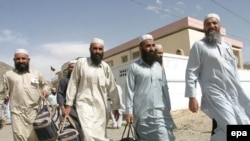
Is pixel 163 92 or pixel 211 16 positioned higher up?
pixel 211 16

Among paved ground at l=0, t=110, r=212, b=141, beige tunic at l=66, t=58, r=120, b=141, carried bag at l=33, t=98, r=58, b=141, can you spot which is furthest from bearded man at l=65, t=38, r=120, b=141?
paved ground at l=0, t=110, r=212, b=141

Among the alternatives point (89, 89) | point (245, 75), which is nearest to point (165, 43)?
point (245, 75)

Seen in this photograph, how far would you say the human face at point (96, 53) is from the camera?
5.14m

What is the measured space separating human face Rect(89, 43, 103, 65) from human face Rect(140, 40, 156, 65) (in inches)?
26.5

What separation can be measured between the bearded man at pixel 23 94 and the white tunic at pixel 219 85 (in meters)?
2.74

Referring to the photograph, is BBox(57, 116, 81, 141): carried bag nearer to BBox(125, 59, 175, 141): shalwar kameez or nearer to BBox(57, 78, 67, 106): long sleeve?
BBox(125, 59, 175, 141): shalwar kameez

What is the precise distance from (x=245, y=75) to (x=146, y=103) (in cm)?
1915

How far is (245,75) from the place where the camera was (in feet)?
73.4

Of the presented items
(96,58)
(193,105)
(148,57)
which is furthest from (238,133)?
(96,58)

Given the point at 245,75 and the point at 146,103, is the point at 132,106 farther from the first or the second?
the point at 245,75

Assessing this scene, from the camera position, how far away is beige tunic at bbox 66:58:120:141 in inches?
192

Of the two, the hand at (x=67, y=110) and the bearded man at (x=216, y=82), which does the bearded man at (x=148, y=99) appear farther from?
the hand at (x=67, y=110)

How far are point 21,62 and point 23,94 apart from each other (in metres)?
0.55

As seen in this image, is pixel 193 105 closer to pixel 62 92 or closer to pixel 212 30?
pixel 212 30
